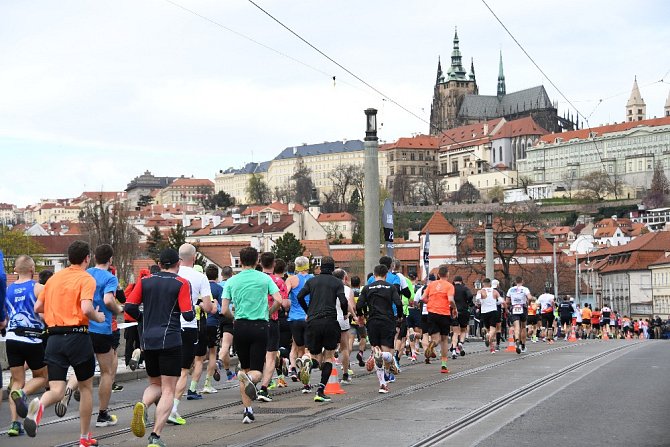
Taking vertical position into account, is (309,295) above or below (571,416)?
above

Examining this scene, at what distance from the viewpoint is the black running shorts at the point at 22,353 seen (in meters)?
11.8

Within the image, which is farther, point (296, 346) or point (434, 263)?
point (434, 263)

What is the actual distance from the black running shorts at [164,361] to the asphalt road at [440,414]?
79 centimetres

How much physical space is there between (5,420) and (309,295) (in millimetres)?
4365

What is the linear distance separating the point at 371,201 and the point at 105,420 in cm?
1422

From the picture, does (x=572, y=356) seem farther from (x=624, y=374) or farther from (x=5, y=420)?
(x=5, y=420)

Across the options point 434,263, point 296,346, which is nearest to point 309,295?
point 296,346

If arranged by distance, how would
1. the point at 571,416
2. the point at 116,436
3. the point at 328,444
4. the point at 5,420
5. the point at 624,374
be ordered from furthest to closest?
the point at 624,374, the point at 5,420, the point at 571,416, the point at 116,436, the point at 328,444

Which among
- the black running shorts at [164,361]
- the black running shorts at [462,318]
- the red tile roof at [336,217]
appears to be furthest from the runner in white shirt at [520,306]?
the red tile roof at [336,217]

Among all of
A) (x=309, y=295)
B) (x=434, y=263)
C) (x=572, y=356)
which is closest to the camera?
(x=309, y=295)

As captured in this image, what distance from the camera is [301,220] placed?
543 feet

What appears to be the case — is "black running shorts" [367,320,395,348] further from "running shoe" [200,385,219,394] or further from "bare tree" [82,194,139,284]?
"bare tree" [82,194,139,284]

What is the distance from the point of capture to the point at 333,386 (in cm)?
1595

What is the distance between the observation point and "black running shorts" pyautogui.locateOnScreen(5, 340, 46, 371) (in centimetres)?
1178
